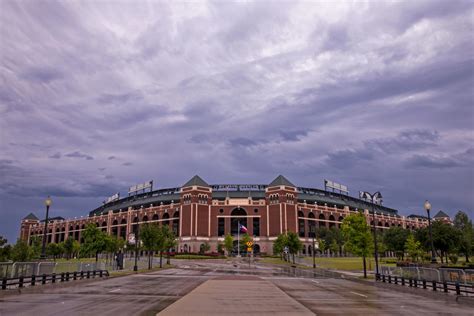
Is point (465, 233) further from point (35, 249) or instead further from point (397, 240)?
point (35, 249)

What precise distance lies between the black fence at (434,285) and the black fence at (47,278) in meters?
28.5

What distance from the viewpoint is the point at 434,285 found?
28.3 metres

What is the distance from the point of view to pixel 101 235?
204 feet

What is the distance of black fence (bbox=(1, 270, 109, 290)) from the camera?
86.3 feet

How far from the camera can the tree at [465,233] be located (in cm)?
6894

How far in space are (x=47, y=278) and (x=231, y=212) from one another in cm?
11048

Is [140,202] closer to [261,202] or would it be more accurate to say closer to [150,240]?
[261,202]

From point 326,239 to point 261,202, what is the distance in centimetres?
2629

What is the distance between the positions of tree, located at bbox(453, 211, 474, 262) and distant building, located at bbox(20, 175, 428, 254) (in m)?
36.2

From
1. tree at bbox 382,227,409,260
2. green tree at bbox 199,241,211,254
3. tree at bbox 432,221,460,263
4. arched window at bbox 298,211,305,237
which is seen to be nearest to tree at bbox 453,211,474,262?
tree at bbox 432,221,460,263

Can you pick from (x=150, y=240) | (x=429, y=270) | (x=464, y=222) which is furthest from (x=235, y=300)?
(x=464, y=222)

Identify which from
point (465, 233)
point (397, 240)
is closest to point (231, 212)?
point (397, 240)

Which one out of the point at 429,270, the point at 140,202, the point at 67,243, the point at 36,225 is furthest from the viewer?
the point at 36,225

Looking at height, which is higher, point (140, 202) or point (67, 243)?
point (140, 202)
